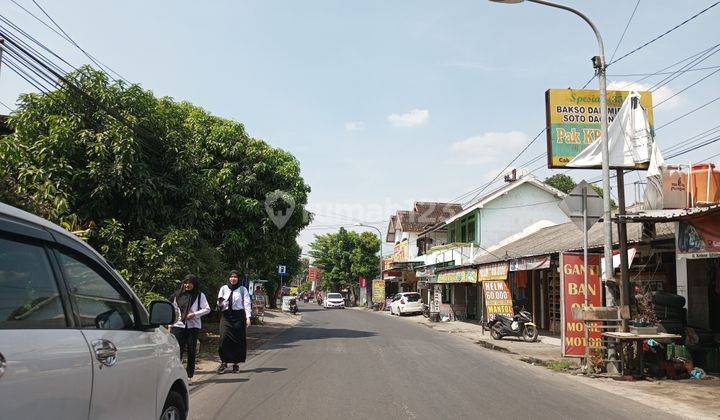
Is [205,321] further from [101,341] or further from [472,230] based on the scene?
[101,341]

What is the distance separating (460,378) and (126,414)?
7.37 metres

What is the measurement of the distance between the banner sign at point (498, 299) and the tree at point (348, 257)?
40.2 metres

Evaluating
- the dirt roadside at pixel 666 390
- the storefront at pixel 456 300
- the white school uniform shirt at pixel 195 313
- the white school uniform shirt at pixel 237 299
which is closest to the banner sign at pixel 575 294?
the dirt roadside at pixel 666 390

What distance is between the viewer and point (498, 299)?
1980 cm

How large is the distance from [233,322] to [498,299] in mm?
12001

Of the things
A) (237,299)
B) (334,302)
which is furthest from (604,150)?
(334,302)

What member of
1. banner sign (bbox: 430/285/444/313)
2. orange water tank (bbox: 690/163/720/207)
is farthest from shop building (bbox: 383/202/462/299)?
orange water tank (bbox: 690/163/720/207)

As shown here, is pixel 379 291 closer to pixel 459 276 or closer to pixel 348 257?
pixel 348 257

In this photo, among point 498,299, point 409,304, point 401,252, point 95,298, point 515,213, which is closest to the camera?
point 95,298

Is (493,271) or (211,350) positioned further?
(493,271)

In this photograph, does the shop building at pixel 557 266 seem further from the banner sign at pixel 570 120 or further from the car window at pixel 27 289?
the car window at pixel 27 289

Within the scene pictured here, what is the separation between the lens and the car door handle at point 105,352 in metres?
2.97

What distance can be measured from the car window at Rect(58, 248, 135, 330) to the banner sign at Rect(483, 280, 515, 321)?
16.9 m

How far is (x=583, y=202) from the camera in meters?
11.3
